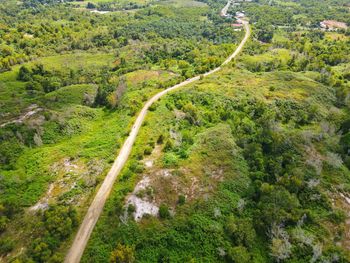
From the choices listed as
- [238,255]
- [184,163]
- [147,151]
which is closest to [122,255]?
[238,255]

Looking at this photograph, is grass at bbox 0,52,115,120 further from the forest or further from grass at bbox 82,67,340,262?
grass at bbox 82,67,340,262

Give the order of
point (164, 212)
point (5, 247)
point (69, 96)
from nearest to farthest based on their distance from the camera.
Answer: point (5, 247), point (164, 212), point (69, 96)

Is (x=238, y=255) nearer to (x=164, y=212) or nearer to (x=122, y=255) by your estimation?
(x=164, y=212)

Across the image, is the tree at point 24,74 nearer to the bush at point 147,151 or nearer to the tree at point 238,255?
the bush at point 147,151

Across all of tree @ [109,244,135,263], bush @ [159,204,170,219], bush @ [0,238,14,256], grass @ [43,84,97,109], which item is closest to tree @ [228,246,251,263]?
bush @ [159,204,170,219]

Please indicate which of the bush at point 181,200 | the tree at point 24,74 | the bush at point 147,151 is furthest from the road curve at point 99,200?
the tree at point 24,74

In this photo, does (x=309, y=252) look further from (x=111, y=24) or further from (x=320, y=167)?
(x=111, y=24)

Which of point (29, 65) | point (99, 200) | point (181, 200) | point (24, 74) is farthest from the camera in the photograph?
point (29, 65)
